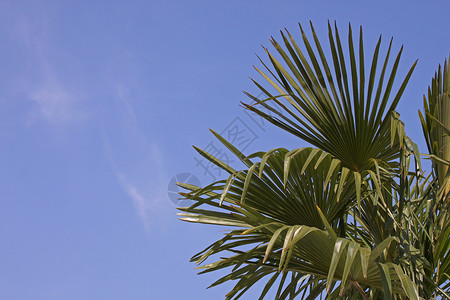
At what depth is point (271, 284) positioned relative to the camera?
10.4ft

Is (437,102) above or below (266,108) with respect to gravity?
below

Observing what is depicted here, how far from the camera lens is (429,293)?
305cm

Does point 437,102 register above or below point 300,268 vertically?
above

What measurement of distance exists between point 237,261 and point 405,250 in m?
0.98

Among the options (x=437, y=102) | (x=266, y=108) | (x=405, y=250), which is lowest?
(x=405, y=250)

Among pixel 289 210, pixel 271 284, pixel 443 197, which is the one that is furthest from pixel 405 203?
pixel 271 284

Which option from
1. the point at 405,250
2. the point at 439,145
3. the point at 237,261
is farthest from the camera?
the point at 439,145

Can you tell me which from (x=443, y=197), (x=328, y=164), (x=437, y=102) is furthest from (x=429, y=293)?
(x=437, y=102)

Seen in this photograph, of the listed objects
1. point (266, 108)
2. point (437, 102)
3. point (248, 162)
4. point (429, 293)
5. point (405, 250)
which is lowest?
point (429, 293)

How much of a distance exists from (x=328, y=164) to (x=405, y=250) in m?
0.66

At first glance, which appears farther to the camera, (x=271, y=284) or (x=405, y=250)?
(x=271, y=284)

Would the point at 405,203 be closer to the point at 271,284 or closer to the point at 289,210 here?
the point at 289,210

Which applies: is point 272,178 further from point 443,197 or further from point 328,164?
point 443,197

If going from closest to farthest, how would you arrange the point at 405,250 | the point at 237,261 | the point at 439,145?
1. the point at 405,250
2. the point at 237,261
3. the point at 439,145
